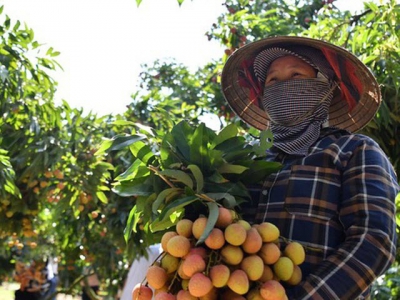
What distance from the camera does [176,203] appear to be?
1294mm

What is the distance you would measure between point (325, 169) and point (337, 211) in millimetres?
106

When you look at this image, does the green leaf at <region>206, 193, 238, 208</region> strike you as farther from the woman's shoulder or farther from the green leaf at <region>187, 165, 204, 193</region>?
the woman's shoulder

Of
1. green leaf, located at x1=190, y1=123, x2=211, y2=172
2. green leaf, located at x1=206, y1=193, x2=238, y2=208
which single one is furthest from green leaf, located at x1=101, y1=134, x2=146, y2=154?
green leaf, located at x1=206, y1=193, x2=238, y2=208

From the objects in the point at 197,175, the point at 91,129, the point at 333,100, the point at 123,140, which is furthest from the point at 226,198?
the point at 91,129

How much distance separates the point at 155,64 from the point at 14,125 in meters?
3.90

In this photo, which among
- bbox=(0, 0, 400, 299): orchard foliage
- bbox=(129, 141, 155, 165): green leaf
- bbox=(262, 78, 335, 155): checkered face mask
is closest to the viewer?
bbox=(129, 141, 155, 165): green leaf

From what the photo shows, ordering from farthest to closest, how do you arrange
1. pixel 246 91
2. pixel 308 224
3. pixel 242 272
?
pixel 246 91 → pixel 308 224 → pixel 242 272

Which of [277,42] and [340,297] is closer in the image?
[340,297]

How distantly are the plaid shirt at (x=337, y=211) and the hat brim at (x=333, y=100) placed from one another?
286mm

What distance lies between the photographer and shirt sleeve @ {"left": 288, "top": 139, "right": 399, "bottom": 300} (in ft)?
4.13

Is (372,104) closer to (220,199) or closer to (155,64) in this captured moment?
(220,199)

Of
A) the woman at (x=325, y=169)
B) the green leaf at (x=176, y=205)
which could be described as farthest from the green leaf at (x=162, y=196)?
the woman at (x=325, y=169)

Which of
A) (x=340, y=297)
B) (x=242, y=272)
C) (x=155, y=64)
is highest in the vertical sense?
(x=242, y=272)

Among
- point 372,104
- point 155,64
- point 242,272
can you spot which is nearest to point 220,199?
point 242,272
